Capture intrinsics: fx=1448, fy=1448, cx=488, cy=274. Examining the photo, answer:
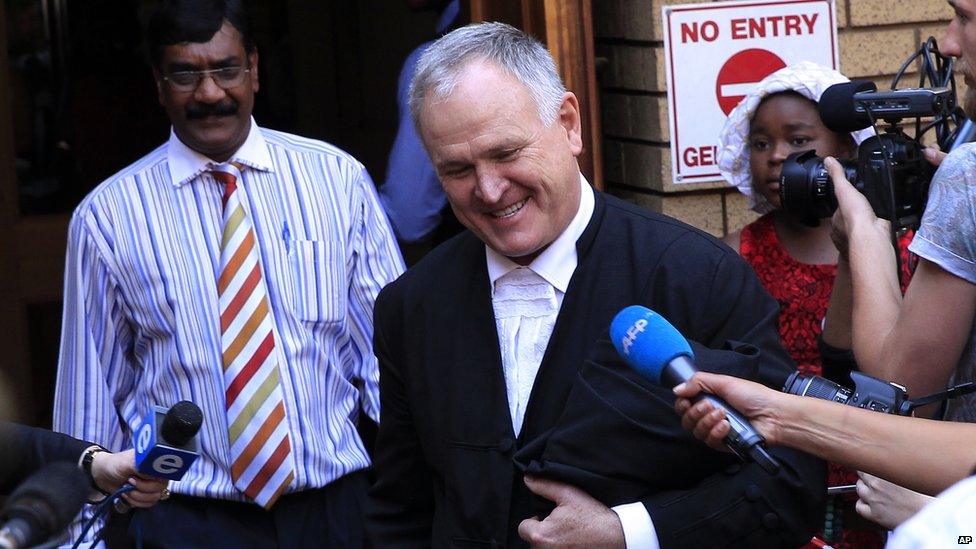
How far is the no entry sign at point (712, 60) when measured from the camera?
4.73 meters

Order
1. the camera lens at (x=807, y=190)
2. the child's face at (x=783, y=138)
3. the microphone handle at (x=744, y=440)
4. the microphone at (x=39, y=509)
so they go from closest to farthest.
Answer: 1. the microphone at (x=39, y=509)
2. the microphone handle at (x=744, y=440)
3. the camera lens at (x=807, y=190)
4. the child's face at (x=783, y=138)

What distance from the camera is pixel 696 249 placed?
116 inches

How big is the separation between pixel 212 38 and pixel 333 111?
3.63 m

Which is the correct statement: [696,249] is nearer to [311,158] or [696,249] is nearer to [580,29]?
[311,158]

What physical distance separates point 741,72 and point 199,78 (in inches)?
68.7

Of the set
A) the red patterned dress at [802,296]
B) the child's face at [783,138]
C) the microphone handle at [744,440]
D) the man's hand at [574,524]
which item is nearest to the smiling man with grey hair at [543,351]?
the man's hand at [574,524]

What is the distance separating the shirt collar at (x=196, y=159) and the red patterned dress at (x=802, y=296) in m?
Answer: 1.44

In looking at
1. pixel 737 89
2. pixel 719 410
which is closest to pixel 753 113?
pixel 737 89

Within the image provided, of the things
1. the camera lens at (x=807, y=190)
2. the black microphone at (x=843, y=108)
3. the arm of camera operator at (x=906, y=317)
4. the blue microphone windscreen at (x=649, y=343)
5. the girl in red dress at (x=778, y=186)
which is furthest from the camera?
the girl in red dress at (x=778, y=186)

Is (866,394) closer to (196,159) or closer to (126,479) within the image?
(126,479)

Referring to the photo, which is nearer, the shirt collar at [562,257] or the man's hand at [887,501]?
the man's hand at [887,501]

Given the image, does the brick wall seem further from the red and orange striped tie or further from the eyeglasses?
the red and orange striped tie

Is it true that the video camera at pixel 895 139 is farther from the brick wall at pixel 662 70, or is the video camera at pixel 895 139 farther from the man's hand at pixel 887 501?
the brick wall at pixel 662 70

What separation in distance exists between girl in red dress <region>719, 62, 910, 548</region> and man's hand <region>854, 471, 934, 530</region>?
103 centimetres
